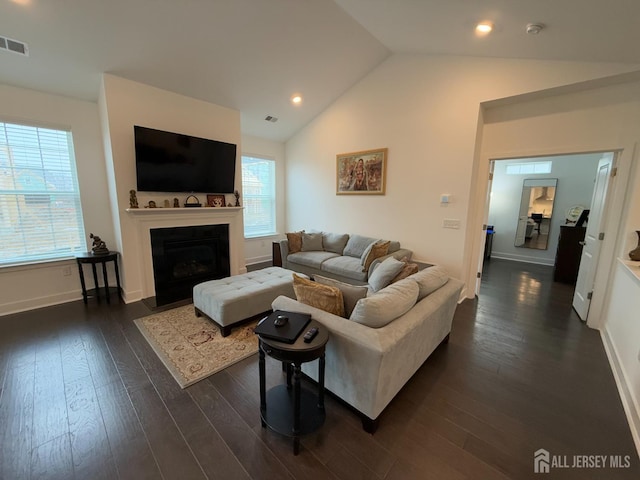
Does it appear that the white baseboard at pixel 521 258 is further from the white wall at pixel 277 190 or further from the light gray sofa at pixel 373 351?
the light gray sofa at pixel 373 351

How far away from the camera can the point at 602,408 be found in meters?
1.89

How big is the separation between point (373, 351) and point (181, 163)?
11.9 feet

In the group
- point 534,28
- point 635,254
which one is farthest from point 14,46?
point 635,254

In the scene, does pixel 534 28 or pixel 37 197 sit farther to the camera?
pixel 37 197

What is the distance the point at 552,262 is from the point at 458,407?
5.88 meters

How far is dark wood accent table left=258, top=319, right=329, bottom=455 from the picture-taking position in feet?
4.76

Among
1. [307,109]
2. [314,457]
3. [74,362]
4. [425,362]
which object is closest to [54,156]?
[74,362]

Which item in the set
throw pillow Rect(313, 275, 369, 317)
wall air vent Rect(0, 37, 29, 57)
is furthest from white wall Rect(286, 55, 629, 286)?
wall air vent Rect(0, 37, 29, 57)

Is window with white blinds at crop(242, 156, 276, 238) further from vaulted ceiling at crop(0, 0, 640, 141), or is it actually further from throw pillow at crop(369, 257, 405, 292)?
throw pillow at crop(369, 257, 405, 292)

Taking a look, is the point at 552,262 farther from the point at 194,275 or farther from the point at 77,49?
the point at 77,49

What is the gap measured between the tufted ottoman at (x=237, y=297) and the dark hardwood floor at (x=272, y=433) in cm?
55

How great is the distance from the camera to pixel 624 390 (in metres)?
2.01

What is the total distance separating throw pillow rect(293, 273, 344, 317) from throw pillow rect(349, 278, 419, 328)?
5.8 inches

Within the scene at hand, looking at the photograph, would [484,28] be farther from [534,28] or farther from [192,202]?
[192,202]
